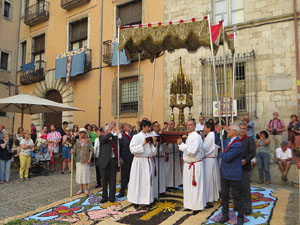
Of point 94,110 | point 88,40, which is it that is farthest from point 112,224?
point 88,40

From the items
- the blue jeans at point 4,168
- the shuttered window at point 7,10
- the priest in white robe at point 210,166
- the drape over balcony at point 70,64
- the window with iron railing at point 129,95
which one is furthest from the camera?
the shuttered window at point 7,10

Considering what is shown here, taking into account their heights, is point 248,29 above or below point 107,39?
below

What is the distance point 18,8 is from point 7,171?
14.5 m

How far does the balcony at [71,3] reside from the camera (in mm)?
14984

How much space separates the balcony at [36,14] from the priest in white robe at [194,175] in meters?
15.0

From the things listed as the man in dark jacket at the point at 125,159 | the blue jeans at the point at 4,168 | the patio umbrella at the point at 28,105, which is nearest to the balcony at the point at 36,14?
the patio umbrella at the point at 28,105

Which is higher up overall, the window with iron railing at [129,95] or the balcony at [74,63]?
the balcony at [74,63]

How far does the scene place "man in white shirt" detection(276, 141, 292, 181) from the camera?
25.2 ft

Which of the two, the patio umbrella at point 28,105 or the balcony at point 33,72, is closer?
the patio umbrella at point 28,105

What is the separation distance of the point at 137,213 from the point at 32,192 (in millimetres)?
3276

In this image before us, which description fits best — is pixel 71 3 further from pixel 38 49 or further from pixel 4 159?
pixel 4 159

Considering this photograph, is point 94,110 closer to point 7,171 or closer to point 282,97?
point 7,171

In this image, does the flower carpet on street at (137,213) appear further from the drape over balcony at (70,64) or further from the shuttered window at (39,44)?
the shuttered window at (39,44)

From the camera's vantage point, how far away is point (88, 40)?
1468cm
